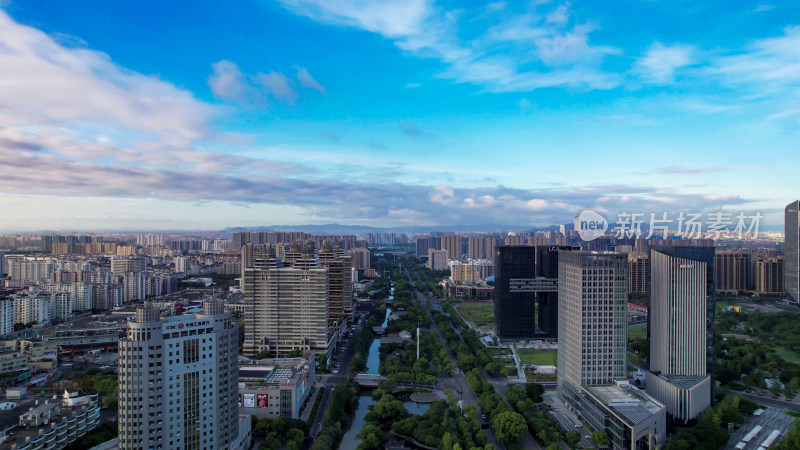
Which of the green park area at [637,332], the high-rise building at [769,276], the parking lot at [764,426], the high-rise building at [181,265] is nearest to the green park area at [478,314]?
the green park area at [637,332]

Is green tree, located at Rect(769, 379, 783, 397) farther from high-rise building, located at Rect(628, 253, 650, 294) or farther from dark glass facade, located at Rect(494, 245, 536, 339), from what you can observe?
high-rise building, located at Rect(628, 253, 650, 294)

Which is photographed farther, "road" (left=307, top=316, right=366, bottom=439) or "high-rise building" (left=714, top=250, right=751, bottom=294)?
"high-rise building" (left=714, top=250, right=751, bottom=294)

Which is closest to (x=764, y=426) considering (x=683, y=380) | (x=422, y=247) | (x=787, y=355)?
(x=683, y=380)

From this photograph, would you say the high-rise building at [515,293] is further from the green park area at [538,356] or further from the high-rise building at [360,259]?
the high-rise building at [360,259]

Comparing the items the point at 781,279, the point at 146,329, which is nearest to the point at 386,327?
the point at 146,329

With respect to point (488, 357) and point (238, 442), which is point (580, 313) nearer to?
point (488, 357)

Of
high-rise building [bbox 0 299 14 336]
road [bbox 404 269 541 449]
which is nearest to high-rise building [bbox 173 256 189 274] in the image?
high-rise building [bbox 0 299 14 336]

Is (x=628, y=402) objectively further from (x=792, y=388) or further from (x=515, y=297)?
(x=515, y=297)
